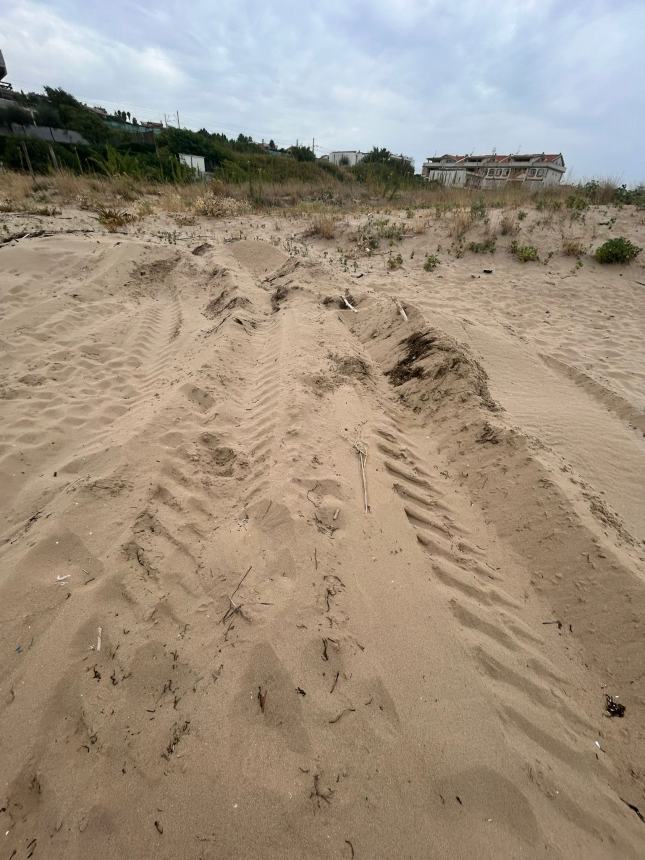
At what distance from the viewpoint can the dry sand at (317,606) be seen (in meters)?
1.27

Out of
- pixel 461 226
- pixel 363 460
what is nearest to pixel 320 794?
pixel 363 460

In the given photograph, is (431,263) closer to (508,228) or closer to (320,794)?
(508,228)

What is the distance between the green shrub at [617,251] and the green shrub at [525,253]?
117 cm

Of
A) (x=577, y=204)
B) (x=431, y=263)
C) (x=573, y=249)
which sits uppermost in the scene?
(x=577, y=204)

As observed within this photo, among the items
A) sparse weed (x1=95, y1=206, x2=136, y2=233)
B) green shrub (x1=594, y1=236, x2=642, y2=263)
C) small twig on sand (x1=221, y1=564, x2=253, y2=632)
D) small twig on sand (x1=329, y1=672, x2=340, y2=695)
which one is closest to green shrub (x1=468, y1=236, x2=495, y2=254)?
green shrub (x1=594, y1=236, x2=642, y2=263)

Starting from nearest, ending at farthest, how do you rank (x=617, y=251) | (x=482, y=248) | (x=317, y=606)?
1. (x=317, y=606)
2. (x=617, y=251)
3. (x=482, y=248)

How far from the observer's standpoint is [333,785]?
4.23 ft

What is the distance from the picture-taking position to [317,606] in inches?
68.5

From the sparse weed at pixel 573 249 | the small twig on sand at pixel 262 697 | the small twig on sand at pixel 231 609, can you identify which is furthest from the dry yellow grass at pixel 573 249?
the small twig on sand at pixel 262 697

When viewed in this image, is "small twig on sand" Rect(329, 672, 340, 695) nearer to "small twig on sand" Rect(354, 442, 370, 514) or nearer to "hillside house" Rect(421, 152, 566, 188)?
"small twig on sand" Rect(354, 442, 370, 514)

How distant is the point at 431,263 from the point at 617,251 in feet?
11.9

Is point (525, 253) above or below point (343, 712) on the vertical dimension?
above

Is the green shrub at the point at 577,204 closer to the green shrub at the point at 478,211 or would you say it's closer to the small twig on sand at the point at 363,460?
the green shrub at the point at 478,211

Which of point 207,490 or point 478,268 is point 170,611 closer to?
point 207,490
